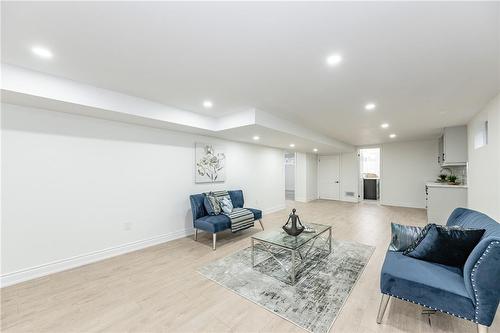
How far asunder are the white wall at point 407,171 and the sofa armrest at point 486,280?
6.81m

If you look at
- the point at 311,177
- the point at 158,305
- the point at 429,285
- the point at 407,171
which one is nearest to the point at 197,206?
the point at 158,305

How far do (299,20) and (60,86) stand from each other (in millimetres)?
2666

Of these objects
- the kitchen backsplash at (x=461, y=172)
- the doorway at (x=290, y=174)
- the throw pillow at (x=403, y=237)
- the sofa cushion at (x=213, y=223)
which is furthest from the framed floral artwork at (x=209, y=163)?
the doorway at (x=290, y=174)

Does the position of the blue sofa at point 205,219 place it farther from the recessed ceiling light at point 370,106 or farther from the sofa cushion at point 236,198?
the recessed ceiling light at point 370,106

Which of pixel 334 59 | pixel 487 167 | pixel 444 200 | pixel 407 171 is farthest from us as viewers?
pixel 407 171

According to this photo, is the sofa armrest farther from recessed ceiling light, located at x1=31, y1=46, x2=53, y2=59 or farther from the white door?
the white door

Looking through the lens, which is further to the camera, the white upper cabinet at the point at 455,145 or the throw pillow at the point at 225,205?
the white upper cabinet at the point at 455,145

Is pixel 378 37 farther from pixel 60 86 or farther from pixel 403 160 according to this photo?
pixel 403 160

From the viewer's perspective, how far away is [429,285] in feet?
5.14

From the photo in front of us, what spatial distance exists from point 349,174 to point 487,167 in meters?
5.10

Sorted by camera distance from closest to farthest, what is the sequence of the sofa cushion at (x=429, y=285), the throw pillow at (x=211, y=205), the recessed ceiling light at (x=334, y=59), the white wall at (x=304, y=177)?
the sofa cushion at (x=429, y=285) → the recessed ceiling light at (x=334, y=59) → the throw pillow at (x=211, y=205) → the white wall at (x=304, y=177)

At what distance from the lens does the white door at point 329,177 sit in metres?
8.60

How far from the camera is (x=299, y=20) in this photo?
1446 mm

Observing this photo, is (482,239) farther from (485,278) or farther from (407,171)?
(407,171)
